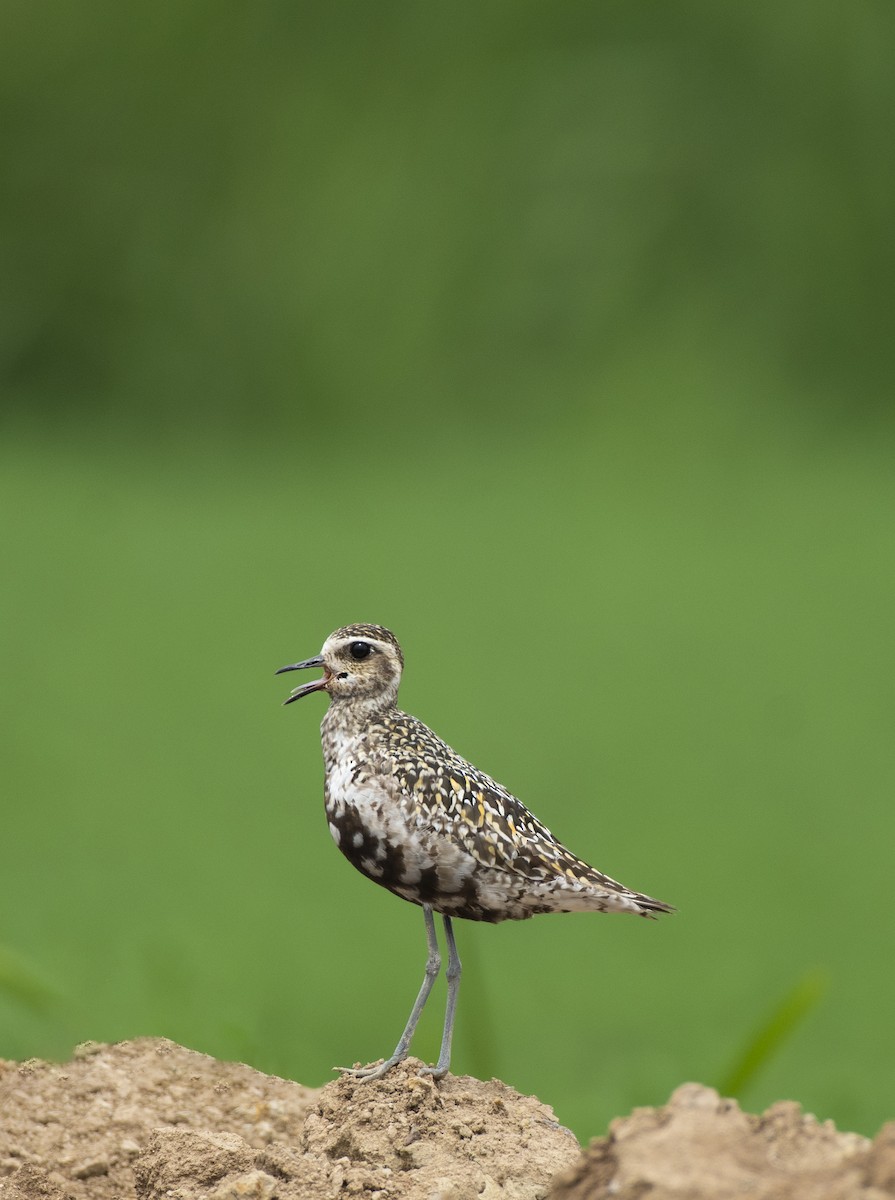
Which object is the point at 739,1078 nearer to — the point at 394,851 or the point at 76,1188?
the point at 394,851

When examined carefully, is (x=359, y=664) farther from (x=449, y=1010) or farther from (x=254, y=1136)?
(x=254, y=1136)

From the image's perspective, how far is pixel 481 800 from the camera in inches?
85.5

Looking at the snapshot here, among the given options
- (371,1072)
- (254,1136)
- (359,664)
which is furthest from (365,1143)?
(359,664)

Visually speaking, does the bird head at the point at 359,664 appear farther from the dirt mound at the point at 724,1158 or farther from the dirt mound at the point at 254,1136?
the dirt mound at the point at 724,1158

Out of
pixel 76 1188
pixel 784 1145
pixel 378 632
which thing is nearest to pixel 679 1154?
pixel 784 1145

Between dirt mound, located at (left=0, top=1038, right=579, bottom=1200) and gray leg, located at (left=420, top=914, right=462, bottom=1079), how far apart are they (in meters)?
0.02

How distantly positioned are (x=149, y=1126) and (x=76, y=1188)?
163 mm

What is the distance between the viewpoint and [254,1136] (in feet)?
8.15

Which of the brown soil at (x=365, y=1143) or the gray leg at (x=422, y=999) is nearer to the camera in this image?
the brown soil at (x=365, y=1143)

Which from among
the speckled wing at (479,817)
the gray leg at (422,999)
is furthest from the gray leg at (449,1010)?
the speckled wing at (479,817)

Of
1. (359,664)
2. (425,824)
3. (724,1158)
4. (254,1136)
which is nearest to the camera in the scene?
(724,1158)

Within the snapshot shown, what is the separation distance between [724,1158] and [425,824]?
1.83 ft

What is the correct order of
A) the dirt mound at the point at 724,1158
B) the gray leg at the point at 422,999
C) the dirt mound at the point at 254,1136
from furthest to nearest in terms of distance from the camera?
1. the gray leg at the point at 422,999
2. the dirt mound at the point at 254,1136
3. the dirt mound at the point at 724,1158

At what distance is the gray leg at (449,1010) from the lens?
88.4 inches
